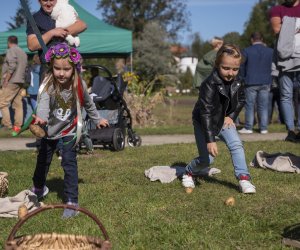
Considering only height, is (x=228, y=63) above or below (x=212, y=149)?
above

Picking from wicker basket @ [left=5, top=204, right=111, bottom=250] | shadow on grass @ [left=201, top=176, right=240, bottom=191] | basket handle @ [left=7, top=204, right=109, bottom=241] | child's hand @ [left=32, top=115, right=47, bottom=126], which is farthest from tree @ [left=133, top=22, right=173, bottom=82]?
basket handle @ [left=7, top=204, right=109, bottom=241]

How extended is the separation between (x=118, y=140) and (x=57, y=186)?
264 cm

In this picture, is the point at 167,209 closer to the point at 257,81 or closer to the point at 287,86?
the point at 287,86

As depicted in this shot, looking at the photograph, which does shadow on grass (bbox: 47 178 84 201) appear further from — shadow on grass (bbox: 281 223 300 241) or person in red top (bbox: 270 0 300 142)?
person in red top (bbox: 270 0 300 142)

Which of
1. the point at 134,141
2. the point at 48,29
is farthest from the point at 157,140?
the point at 48,29

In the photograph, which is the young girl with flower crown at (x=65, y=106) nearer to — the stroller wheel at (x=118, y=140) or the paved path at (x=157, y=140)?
the stroller wheel at (x=118, y=140)

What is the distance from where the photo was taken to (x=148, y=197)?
492 centimetres

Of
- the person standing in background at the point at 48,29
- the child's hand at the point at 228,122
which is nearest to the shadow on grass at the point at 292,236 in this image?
the child's hand at the point at 228,122

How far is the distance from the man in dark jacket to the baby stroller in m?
2.98

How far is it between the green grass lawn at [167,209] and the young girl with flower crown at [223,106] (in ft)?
1.12

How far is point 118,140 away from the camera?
26.6 feet

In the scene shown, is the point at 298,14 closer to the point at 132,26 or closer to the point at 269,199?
the point at 269,199

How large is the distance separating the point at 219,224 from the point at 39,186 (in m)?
1.77

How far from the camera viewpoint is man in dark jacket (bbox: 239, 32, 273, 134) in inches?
424
